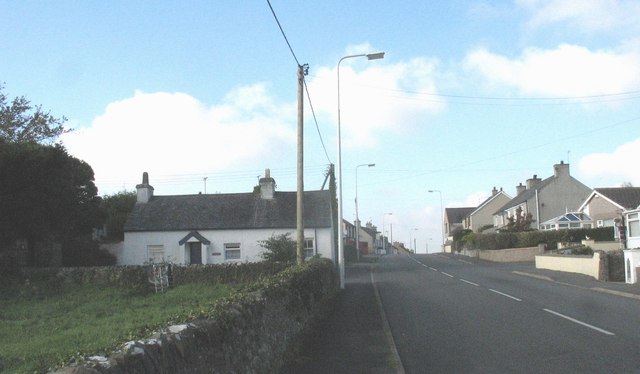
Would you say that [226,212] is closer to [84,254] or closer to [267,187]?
[267,187]

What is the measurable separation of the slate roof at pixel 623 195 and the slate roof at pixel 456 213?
206 feet

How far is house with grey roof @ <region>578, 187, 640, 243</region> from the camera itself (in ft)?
160

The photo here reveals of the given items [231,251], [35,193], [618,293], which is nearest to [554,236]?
[231,251]

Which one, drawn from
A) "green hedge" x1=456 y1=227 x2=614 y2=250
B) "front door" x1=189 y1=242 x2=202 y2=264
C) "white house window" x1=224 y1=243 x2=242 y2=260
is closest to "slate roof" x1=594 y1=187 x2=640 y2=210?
"green hedge" x1=456 y1=227 x2=614 y2=250

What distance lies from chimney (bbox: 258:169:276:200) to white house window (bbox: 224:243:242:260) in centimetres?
484

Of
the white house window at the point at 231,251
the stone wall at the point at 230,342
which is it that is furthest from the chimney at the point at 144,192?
the stone wall at the point at 230,342

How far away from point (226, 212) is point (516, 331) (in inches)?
1342

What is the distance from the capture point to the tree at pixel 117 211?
179ft

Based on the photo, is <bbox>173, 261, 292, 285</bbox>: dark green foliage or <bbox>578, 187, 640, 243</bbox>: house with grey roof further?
<bbox>578, 187, 640, 243</bbox>: house with grey roof

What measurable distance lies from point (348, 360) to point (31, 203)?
26807 millimetres

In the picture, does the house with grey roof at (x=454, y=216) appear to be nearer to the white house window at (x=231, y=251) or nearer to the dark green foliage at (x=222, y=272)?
the white house window at (x=231, y=251)

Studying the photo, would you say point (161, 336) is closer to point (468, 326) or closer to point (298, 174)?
point (468, 326)

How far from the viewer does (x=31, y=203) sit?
30953 millimetres

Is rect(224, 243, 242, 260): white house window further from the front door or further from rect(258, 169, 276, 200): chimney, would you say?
rect(258, 169, 276, 200): chimney
